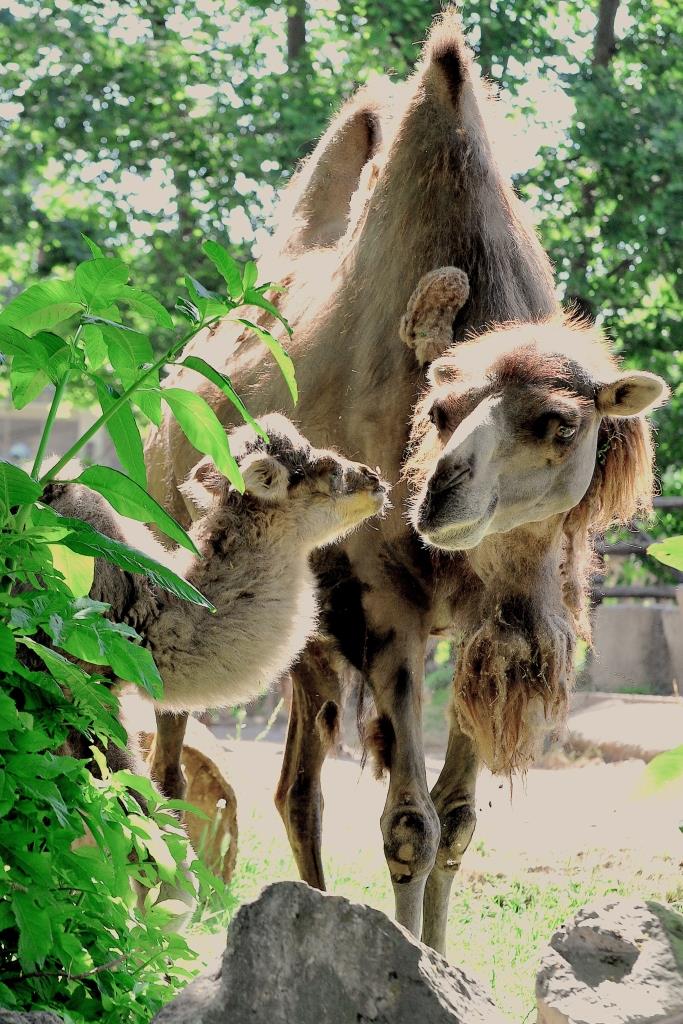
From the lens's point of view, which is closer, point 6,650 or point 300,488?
point 6,650

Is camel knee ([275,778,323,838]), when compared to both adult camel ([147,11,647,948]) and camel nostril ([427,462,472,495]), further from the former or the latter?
camel nostril ([427,462,472,495])

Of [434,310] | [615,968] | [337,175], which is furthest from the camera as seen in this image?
[337,175]

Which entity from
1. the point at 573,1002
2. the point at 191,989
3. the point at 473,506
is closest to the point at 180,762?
the point at 473,506

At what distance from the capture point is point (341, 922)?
2467 mm

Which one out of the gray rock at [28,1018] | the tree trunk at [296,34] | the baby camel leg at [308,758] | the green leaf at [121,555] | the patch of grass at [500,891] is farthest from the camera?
the tree trunk at [296,34]

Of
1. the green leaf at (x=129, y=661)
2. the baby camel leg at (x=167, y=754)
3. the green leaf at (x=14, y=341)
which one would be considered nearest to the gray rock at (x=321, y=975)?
the green leaf at (x=129, y=661)

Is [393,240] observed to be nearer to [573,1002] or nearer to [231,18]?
[573,1002]

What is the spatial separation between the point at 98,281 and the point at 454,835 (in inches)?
100

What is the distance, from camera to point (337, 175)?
617 centimetres

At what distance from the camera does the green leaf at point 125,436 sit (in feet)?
8.36

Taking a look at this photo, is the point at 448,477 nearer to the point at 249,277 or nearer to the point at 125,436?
the point at 249,277

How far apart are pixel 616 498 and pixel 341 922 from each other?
6.93ft

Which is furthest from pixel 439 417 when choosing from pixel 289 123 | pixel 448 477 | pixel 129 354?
pixel 289 123

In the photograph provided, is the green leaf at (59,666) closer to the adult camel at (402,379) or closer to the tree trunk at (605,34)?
the adult camel at (402,379)
